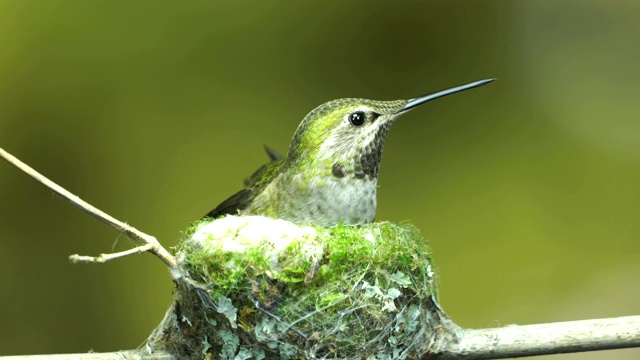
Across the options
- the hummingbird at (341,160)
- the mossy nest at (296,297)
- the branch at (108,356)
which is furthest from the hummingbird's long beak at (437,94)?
the branch at (108,356)

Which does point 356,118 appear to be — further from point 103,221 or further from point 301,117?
point 301,117

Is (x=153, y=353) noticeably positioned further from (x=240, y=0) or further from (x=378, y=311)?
(x=240, y=0)

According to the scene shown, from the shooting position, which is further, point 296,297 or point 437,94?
point 437,94

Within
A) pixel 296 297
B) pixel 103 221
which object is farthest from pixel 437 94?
pixel 103 221

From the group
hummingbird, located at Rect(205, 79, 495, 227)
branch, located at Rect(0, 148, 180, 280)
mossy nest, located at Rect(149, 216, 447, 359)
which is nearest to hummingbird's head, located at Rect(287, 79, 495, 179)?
hummingbird, located at Rect(205, 79, 495, 227)

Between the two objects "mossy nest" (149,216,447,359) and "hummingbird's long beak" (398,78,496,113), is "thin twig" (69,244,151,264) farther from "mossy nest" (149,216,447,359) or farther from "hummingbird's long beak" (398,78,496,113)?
"hummingbird's long beak" (398,78,496,113)

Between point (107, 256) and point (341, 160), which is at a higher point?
point (341, 160)

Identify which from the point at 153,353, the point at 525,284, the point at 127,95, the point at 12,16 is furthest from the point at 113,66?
the point at 525,284
